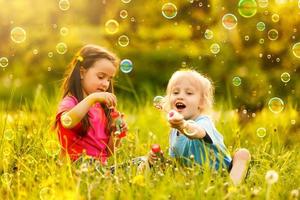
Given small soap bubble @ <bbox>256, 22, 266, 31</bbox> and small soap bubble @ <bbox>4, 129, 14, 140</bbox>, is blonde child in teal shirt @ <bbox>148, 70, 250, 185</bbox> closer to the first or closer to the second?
small soap bubble @ <bbox>4, 129, 14, 140</bbox>

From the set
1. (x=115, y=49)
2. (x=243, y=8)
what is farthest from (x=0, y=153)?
(x=115, y=49)

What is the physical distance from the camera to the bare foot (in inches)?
161

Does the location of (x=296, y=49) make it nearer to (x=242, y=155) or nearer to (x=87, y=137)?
(x=242, y=155)

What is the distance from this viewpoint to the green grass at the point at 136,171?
3.44 meters

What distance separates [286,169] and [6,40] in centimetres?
754

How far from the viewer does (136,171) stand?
4.05m

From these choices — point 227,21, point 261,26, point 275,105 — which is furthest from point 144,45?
point 275,105

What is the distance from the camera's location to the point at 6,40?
11.2 m

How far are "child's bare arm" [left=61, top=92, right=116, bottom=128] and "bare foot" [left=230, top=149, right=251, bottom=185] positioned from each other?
72 centimetres

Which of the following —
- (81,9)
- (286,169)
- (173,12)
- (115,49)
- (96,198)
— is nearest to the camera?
(96,198)

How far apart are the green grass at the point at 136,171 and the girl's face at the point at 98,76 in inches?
14.5

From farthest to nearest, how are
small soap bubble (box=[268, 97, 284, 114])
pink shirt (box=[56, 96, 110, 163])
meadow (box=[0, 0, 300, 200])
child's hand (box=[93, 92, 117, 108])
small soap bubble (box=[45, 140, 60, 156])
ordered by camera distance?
small soap bubble (box=[268, 97, 284, 114]) → pink shirt (box=[56, 96, 110, 163]) → small soap bubble (box=[45, 140, 60, 156]) → child's hand (box=[93, 92, 117, 108]) → meadow (box=[0, 0, 300, 200])

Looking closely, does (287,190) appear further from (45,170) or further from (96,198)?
(45,170)

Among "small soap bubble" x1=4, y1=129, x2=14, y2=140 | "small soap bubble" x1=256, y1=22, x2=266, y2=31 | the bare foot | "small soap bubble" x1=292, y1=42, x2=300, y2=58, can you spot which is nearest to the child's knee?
the bare foot
